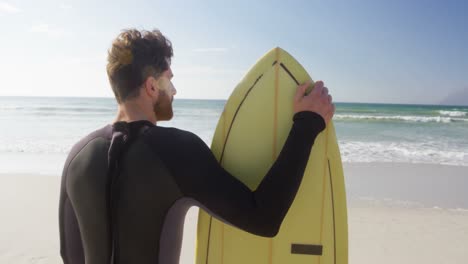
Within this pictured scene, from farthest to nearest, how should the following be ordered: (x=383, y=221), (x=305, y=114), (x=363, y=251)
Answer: (x=383, y=221) → (x=363, y=251) → (x=305, y=114)

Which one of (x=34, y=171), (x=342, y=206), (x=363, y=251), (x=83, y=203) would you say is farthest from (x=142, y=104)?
(x=34, y=171)

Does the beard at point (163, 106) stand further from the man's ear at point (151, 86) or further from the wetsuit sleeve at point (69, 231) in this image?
the wetsuit sleeve at point (69, 231)

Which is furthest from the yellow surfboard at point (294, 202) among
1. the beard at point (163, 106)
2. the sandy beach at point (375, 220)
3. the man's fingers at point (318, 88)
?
the sandy beach at point (375, 220)

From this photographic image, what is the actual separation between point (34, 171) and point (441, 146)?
11578 millimetres

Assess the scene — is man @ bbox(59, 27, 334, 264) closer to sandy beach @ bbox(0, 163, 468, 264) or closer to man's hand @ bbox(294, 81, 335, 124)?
man's hand @ bbox(294, 81, 335, 124)

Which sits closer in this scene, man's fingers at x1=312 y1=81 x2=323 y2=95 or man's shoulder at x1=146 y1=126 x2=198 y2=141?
man's shoulder at x1=146 y1=126 x2=198 y2=141

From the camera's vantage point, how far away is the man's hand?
4.26 ft

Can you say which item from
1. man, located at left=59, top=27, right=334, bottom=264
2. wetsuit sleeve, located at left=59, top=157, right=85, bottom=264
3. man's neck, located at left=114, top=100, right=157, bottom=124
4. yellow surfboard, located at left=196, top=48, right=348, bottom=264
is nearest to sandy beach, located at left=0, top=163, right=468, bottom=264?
yellow surfboard, located at left=196, top=48, right=348, bottom=264

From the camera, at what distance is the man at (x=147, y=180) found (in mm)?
1029

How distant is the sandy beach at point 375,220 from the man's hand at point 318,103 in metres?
2.89

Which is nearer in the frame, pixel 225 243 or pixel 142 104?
pixel 142 104

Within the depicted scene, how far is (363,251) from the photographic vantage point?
3928mm

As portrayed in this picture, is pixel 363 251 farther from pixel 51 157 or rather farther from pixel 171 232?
pixel 51 157

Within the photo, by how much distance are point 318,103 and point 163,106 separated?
54cm
